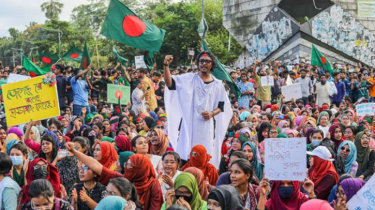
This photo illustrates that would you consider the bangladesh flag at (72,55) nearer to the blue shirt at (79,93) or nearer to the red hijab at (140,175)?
the blue shirt at (79,93)

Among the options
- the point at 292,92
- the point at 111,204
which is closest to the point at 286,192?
the point at 111,204

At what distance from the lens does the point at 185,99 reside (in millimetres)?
7371

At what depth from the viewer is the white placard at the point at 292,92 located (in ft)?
44.7

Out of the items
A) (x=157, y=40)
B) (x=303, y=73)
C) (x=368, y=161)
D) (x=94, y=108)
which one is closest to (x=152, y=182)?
(x=368, y=161)

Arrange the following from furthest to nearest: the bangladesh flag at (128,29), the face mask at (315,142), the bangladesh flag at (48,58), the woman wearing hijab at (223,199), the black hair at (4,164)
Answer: the bangladesh flag at (48,58), the bangladesh flag at (128,29), the face mask at (315,142), the black hair at (4,164), the woman wearing hijab at (223,199)

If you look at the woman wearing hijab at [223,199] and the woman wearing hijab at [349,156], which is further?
the woman wearing hijab at [349,156]

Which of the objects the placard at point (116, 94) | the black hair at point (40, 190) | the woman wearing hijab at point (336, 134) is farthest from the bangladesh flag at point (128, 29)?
the black hair at point (40, 190)

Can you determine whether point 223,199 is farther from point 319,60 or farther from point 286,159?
point 319,60

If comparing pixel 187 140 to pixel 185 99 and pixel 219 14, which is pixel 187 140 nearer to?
pixel 185 99

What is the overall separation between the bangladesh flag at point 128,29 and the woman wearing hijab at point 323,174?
4627 millimetres

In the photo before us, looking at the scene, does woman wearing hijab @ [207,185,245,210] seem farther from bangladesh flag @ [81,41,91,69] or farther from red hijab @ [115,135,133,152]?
bangladesh flag @ [81,41,91,69]

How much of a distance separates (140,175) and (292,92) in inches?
347

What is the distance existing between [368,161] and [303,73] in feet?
25.3

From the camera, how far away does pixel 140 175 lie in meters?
5.43
